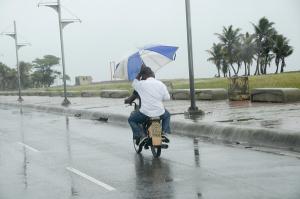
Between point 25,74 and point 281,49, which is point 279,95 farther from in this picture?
point 25,74

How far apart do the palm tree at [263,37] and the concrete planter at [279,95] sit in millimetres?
85135

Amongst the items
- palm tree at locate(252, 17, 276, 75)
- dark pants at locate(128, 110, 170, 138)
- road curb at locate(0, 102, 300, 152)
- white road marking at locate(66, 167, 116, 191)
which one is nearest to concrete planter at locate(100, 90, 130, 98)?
road curb at locate(0, 102, 300, 152)

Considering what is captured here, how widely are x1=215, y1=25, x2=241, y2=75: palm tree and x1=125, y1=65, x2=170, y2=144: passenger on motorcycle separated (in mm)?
104762

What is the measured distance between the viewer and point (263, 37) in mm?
109875

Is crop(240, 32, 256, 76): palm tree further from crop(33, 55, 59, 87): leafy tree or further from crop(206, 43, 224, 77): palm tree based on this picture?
crop(33, 55, 59, 87): leafy tree

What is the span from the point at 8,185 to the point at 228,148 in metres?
5.35

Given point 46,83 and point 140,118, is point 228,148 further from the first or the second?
point 46,83

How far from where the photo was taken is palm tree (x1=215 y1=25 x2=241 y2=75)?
116 meters

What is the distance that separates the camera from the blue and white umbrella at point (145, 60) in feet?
43.2

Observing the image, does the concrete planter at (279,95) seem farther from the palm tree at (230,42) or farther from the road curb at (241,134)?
the palm tree at (230,42)

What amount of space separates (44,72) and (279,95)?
411ft

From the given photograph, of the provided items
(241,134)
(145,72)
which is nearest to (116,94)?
(241,134)

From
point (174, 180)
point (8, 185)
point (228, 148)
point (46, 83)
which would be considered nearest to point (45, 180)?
point (8, 185)

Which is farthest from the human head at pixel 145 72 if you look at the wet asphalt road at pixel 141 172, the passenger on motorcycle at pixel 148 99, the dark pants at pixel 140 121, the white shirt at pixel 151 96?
the wet asphalt road at pixel 141 172
